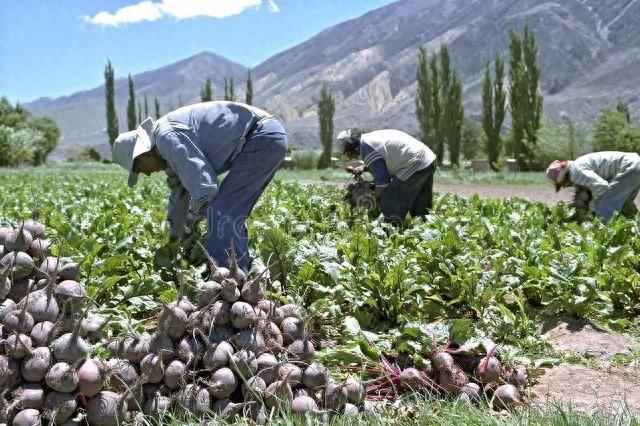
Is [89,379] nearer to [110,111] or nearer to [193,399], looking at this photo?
[193,399]

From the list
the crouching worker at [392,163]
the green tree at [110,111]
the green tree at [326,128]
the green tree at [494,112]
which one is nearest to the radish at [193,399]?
the crouching worker at [392,163]

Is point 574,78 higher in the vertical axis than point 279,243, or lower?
higher

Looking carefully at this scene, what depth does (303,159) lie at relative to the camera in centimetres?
4191

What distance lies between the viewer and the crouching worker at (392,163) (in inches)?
300

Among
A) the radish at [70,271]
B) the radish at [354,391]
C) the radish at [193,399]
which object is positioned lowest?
the radish at [354,391]

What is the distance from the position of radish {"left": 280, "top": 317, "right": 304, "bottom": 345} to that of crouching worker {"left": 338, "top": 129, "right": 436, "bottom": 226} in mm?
4848

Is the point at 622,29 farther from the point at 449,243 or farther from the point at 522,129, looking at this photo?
the point at 449,243

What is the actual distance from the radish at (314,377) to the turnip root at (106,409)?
2.24ft

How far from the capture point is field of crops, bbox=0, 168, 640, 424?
3504mm

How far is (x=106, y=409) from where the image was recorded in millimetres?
2467

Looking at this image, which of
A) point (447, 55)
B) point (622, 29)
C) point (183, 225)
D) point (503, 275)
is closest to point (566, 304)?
point (503, 275)

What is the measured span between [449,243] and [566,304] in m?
1.08

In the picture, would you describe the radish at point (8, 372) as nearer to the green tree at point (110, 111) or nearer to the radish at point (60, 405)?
the radish at point (60, 405)

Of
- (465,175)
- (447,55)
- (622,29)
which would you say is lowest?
(465,175)
